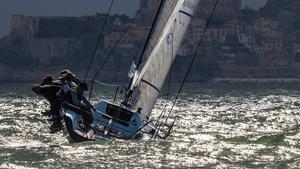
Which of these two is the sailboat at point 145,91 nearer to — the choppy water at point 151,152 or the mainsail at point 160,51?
the mainsail at point 160,51

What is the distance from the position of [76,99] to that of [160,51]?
365 cm

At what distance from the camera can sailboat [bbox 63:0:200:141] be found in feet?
92.2

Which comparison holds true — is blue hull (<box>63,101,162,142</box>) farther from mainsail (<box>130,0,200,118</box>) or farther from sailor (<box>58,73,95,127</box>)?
mainsail (<box>130,0,200,118</box>)

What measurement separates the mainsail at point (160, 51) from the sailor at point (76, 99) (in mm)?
2024

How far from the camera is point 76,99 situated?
28.4 metres

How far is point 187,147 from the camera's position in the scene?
26.0 meters

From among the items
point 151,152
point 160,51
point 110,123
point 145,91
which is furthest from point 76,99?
point 151,152

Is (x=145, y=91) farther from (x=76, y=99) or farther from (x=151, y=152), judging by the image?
(x=151, y=152)

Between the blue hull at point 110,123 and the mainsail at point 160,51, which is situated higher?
the mainsail at point 160,51

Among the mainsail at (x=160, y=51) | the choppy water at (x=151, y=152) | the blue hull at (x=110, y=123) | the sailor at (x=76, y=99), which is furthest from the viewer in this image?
the mainsail at (x=160, y=51)

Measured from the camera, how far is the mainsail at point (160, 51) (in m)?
29.8

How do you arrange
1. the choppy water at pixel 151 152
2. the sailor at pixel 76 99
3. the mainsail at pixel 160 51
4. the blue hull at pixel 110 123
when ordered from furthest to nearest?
the mainsail at pixel 160 51 < the sailor at pixel 76 99 < the blue hull at pixel 110 123 < the choppy water at pixel 151 152

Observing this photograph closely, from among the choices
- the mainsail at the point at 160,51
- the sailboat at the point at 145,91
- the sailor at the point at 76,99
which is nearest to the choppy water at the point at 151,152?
the sailboat at the point at 145,91

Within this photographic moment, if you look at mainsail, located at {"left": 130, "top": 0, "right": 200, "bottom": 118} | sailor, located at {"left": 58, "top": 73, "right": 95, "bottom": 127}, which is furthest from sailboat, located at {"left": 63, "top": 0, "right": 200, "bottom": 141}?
sailor, located at {"left": 58, "top": 73, "right": 95, "bottom": 127}
